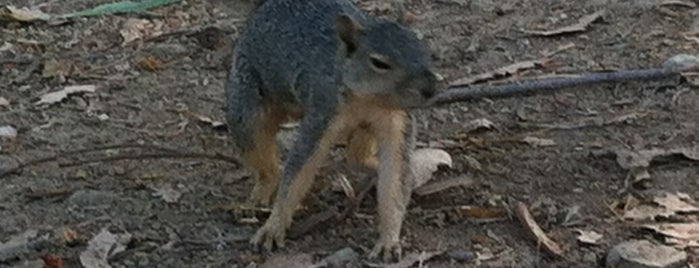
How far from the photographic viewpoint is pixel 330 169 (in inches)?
216

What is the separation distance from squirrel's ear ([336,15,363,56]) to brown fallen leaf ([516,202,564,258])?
834mm

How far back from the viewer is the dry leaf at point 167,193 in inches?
209

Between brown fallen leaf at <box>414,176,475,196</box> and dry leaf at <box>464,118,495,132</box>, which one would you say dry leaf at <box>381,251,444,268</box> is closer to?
brown fallen leaf at <box>414,176,475,196</box>

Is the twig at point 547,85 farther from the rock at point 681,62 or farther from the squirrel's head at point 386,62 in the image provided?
the squirrel's head at point 386,62

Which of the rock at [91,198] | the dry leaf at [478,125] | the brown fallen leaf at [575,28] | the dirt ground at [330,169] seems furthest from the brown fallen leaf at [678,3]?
the rock at [91,198]

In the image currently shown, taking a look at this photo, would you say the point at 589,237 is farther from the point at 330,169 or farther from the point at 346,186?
the point at 330,169

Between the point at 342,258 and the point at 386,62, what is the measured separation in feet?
2.26

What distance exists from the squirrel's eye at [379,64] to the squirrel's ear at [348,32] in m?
0.10

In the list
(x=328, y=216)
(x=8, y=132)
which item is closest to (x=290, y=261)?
(x=328, y=216)

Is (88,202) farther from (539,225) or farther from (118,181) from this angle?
(539,225)

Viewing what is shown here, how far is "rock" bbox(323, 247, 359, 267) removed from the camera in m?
4.75

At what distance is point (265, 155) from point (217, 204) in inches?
9.9

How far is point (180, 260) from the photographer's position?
4.82 m

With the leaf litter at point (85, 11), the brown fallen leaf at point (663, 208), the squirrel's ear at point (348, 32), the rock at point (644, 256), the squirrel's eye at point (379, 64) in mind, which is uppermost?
the squirrel's ear at point (348, 32)
